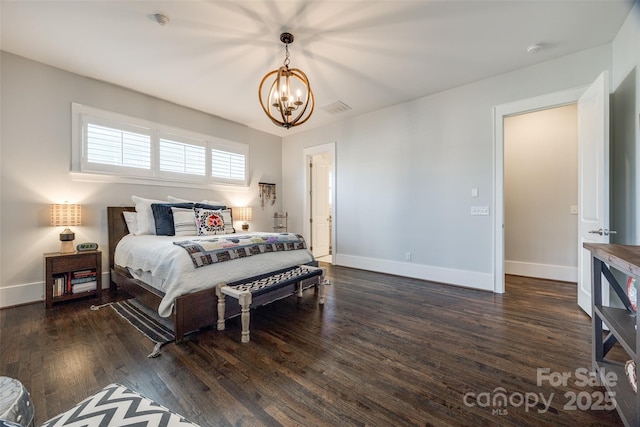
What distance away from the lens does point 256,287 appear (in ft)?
7.75

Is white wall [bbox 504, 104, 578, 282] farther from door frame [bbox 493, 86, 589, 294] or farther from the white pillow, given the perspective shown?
the white pillow

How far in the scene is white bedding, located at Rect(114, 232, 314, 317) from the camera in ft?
7.00

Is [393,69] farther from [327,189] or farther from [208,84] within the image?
[327,189]

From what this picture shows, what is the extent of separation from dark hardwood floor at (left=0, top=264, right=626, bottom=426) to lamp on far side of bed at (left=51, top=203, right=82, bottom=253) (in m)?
0.71

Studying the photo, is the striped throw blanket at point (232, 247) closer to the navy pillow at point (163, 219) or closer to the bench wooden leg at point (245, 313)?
the bench wooden leg at point (245, 313)

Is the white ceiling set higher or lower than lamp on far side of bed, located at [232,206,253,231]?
higher

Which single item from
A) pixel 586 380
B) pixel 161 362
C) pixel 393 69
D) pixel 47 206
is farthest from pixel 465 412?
pixel 47 206

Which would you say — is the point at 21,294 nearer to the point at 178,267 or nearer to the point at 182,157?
the point at 178,267

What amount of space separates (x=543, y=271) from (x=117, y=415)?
5228 millimetres

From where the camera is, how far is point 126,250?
3.03 metres

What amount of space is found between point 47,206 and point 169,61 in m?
2.28

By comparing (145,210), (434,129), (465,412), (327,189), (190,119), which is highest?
(190,119)

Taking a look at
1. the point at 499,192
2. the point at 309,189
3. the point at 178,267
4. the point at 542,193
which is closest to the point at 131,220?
the point at 178,267

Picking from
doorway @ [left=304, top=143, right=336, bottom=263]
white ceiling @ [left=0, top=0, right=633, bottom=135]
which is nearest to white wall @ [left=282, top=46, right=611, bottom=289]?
white ceiling @ [left=0, top=0, right=633, bottom=135]
